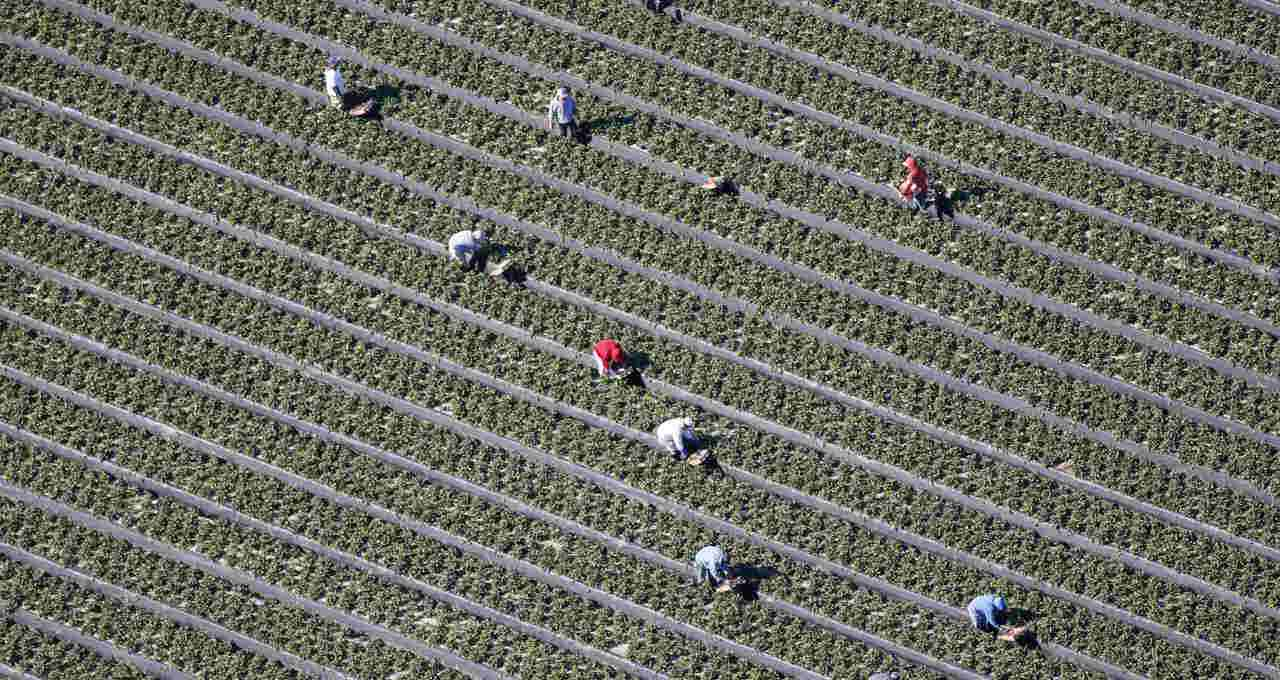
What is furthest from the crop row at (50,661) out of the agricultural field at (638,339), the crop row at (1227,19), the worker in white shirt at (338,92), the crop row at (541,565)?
the crop row at (1227,19)

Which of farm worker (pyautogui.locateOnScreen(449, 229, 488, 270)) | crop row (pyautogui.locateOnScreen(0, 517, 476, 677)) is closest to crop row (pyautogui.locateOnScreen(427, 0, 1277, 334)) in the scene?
farm worker (pyautogui.locateOnScreen(449, 229, 488, 270))

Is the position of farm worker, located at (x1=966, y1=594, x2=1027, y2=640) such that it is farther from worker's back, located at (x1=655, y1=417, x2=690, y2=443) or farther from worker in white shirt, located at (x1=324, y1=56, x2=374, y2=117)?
worker in white shirt, located at (x1=324, y1=56, x2=374, y2=117)

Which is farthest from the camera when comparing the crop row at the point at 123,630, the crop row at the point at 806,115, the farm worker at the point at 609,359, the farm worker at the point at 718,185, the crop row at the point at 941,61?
the crop row at the point at 941,61

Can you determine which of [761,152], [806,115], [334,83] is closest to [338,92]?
[334,83]

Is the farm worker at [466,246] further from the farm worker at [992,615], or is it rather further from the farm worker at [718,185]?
the farm worker at [992,615]

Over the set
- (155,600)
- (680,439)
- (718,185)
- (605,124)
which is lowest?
(155,600)

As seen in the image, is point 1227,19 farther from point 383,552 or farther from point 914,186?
point 383,552
